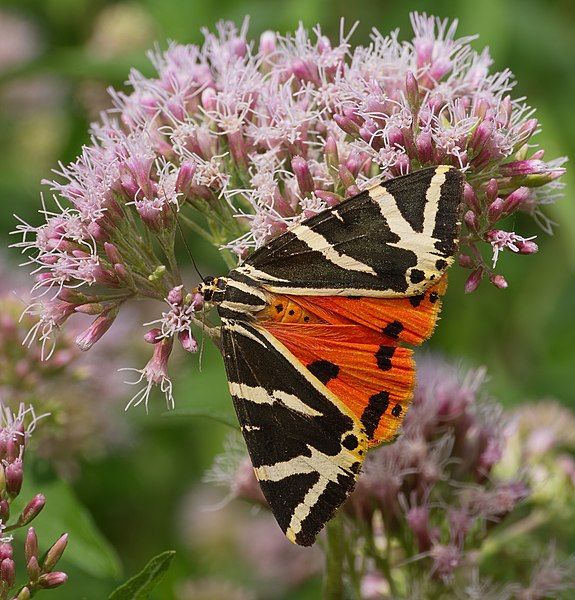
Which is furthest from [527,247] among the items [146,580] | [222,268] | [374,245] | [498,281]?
[222,268]

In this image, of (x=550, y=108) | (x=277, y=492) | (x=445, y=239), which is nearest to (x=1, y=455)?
(x=277, y=492)

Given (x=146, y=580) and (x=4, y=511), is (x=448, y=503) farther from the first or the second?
(x=4, y=511)

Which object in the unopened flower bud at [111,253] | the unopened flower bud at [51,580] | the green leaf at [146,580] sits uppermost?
the unopened flower bud at [111,253]

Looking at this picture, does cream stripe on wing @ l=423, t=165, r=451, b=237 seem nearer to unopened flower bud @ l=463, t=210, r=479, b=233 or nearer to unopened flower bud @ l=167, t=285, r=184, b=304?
unopened flower bud @ l=463, t=210, r=479, b=233

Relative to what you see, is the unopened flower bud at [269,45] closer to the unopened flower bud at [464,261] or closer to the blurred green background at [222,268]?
the blurred green background at [222,268]

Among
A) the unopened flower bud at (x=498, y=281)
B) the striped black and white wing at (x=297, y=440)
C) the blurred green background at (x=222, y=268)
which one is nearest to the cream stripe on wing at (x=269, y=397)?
the striped black and white wing at (x=297, y=440)

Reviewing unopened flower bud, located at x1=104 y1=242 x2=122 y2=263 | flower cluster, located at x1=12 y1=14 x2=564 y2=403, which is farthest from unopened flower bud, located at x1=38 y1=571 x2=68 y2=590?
unopened flower bud, located at x1=104 y1=242 x2=122 y2=263

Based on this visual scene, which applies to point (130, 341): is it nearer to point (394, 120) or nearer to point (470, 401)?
point (470, 401)
